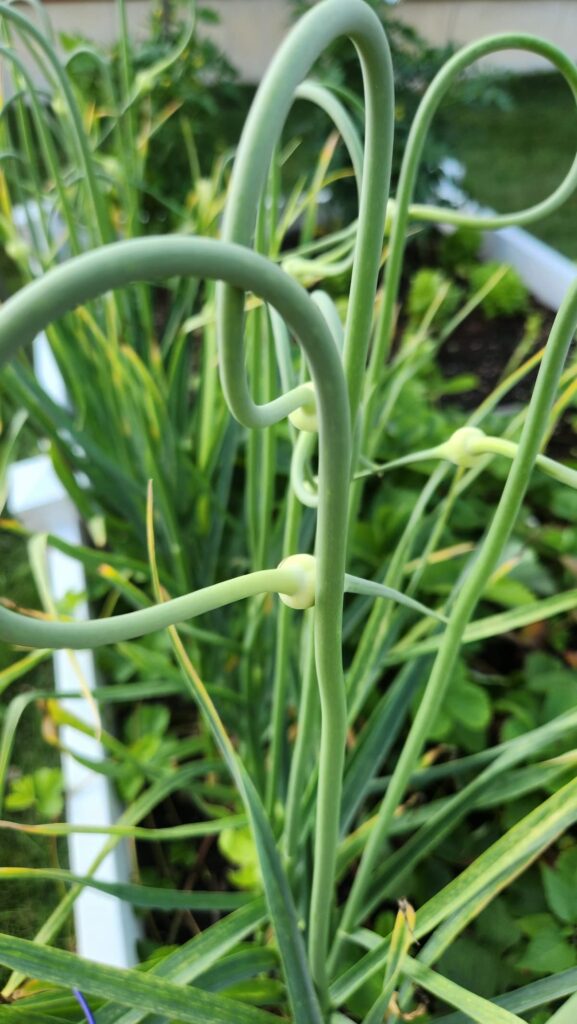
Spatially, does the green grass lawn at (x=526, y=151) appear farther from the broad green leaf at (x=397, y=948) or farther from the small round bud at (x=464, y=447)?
the broad green leaf at (x=397, y=948)

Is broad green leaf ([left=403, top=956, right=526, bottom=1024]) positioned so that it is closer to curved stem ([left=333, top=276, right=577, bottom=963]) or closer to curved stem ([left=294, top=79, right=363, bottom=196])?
curved stem ([left=333, top=276, right=577, bottom=963])

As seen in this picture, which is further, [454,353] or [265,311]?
[454,353]

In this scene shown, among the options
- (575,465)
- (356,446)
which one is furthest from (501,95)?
(356,446)

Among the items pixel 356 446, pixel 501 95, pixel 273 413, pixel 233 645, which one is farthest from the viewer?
pixel 501 95

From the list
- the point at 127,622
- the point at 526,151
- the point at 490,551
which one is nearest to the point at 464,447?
the point at 490,551

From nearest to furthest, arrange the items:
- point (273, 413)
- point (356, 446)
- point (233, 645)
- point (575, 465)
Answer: point (273, 413)
point (356, 446)
point (233, 645)
point (575, 465)

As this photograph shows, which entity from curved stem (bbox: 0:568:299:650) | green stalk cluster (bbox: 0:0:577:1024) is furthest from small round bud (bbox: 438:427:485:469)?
curved stem (bbox: 0:568:299:650)

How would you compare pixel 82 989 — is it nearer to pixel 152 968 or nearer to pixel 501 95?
pixel 152 968

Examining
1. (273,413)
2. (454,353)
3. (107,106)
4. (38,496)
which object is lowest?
(273,413)
